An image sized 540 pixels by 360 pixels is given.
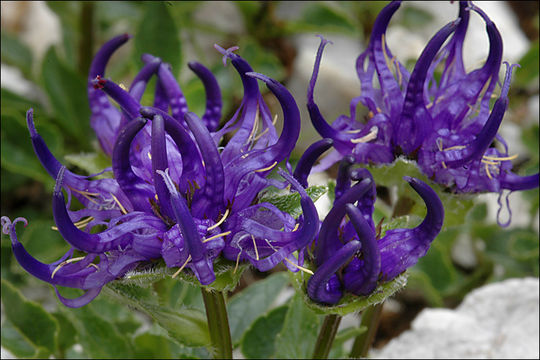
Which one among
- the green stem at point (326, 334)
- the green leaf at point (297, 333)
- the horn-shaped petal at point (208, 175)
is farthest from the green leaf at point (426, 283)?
the horn-shaped petal at point (208, 175)

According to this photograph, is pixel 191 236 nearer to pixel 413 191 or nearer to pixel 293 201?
pixel 293 201

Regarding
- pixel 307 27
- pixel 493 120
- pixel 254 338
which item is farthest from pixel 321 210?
pixel 493 120

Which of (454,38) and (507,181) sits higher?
(454,38)

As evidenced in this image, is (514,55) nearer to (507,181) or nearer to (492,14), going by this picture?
(492,14)

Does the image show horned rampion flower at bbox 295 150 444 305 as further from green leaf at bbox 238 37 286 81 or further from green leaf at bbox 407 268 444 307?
green leaf at bbox 238 37 286 81

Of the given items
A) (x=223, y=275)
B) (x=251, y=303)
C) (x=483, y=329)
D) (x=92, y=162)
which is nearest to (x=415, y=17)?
(x=483, y=329)

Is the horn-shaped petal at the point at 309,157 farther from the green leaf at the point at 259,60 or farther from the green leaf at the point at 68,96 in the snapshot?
the green leaf at the point at 68,96

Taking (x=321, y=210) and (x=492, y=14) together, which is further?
(x=492, y=14)
